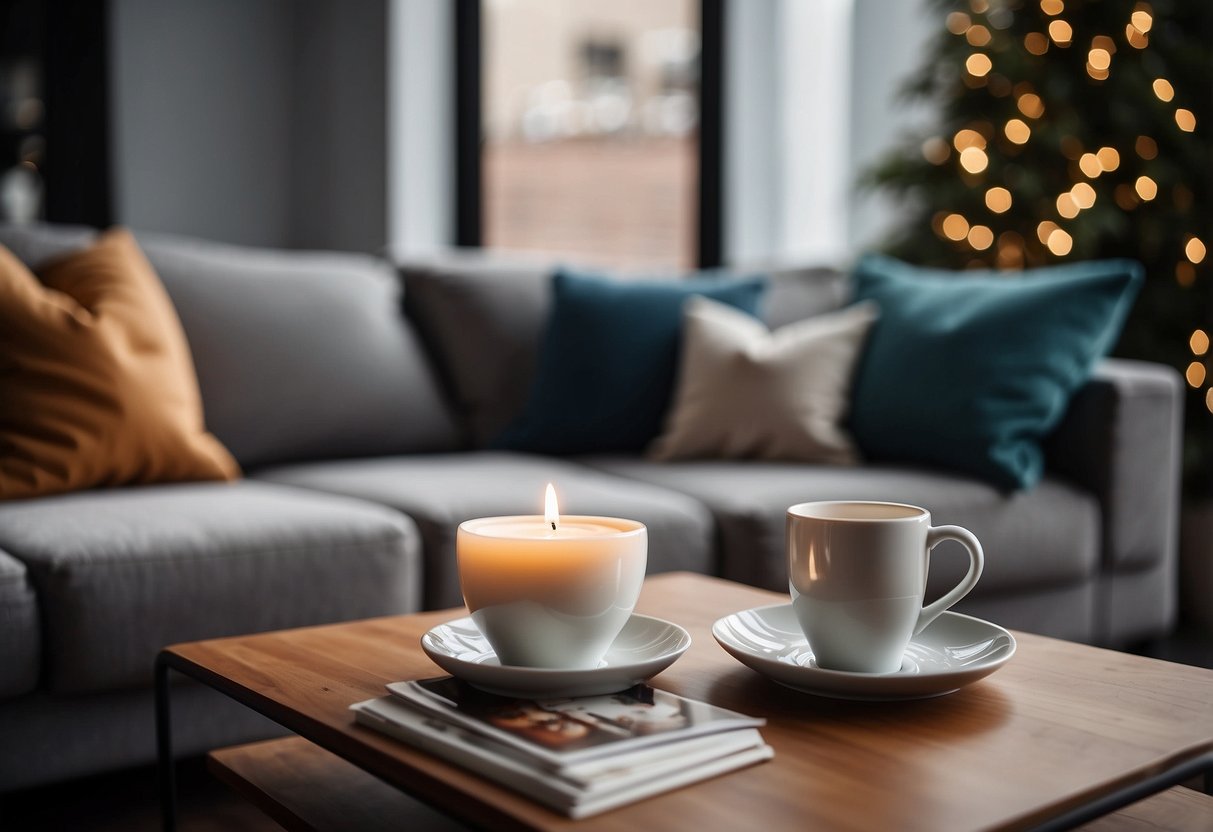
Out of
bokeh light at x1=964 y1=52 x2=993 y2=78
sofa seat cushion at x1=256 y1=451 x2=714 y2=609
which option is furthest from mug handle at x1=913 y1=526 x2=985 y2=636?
bokeh light at x1=964 y1=52 x2=993 y2=78

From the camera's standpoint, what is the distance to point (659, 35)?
14.8 feet

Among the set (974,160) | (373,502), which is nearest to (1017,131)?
(974,160)

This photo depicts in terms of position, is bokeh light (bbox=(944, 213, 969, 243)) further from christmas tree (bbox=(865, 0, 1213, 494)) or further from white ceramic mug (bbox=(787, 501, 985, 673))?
white ceramic mug (bbox=(787, 501, 985, 673))

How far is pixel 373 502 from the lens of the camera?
2.02 m

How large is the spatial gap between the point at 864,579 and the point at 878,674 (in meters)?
0.07

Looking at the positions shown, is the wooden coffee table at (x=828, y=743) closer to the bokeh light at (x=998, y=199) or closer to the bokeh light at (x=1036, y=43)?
the bokeh light at (x=998, y=199)

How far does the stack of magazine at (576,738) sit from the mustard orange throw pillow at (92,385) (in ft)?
3.97

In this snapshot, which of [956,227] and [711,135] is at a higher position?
[711,135]

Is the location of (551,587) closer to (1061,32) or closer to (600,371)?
(600,371)

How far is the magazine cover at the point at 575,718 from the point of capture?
78 cm

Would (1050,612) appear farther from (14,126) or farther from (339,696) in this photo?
(14,126)

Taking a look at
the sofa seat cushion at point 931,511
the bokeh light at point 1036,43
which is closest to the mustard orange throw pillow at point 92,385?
the sofa seat cushion at point 931,511

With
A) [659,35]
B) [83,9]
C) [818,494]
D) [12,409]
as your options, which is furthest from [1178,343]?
[83,9]

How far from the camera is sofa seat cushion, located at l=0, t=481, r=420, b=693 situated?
1.53m
